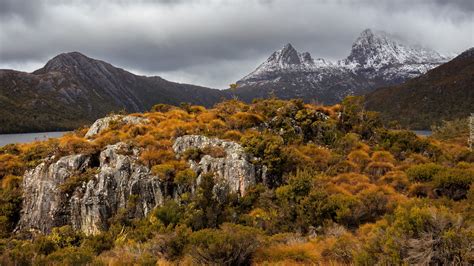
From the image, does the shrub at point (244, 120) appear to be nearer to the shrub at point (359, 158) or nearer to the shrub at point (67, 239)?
the shrub at point (359, 158)

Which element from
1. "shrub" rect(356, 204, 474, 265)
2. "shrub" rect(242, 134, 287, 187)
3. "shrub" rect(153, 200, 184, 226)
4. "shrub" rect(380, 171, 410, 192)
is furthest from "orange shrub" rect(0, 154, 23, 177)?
"shrub" rect(356, 204, 474, 265)

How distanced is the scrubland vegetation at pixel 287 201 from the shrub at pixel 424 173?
1.7 inches

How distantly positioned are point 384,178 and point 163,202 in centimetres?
1043

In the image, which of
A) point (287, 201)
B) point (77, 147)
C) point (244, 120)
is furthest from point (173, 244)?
point (244, 120)

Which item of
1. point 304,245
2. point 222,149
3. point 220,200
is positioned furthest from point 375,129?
point 304,245

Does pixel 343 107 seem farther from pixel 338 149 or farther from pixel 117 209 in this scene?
pixel 117 209

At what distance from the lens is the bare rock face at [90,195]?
15938mm

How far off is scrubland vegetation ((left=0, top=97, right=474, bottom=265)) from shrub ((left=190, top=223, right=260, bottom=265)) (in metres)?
0.03

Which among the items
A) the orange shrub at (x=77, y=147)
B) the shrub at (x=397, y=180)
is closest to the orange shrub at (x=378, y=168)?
the shrub at (x=397, y=180)

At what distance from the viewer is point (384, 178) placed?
17.5 m

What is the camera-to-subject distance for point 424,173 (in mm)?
16734

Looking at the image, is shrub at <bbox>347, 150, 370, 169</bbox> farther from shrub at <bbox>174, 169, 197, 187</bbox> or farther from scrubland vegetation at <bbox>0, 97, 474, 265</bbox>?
shrub at <bbox>174, 169, 197, 187</bbox>

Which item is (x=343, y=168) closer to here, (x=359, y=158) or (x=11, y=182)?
(x=359, y=158)

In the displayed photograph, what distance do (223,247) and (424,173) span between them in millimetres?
12530
